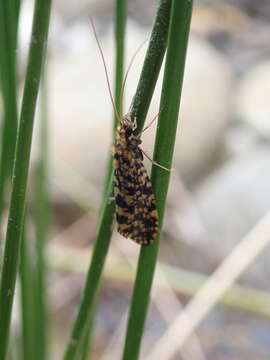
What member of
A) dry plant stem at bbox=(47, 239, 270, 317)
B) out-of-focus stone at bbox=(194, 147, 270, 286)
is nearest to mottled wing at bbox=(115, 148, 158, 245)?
dry plant stem at bbox=(47, 239, 270, 317)

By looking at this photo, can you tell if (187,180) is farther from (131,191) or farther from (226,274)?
(131,191)

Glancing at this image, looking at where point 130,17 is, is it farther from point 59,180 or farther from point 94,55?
point 59,180

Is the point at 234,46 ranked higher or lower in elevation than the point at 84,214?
higher

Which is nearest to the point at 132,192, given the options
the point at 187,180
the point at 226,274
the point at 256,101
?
the point at 226,274

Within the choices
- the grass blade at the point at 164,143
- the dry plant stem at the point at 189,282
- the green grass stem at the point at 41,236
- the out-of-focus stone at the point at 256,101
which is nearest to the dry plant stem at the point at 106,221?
the grass blade at the point at 164,143

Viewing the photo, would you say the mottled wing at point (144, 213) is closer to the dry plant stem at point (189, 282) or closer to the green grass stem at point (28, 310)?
the green grass stem at point (28, 310)

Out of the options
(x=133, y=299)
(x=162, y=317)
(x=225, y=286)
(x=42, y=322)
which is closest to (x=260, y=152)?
(x=162, y=317)
